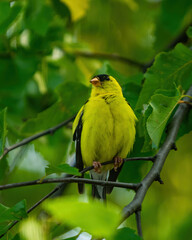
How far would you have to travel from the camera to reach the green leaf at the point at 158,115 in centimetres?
241

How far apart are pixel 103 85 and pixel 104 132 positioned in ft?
2.58

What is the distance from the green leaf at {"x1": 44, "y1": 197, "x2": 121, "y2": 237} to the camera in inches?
38.3

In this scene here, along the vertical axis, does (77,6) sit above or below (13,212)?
above

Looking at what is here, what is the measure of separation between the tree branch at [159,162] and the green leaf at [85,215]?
94cm

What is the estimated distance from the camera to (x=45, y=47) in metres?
4.92

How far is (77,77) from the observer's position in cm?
550

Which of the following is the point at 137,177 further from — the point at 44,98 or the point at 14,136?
the point at 44,98

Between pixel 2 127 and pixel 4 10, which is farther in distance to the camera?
pixel 4 10

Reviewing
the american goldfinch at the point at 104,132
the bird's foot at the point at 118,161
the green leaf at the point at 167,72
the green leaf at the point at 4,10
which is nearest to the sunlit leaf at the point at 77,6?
the american goldfinch at the point at 104,132

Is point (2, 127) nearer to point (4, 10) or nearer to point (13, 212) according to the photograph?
point (13, 212)

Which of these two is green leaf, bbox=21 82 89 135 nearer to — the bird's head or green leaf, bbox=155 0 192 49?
the bird's head

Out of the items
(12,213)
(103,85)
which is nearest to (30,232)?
(12,213)

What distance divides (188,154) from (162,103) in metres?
2.59

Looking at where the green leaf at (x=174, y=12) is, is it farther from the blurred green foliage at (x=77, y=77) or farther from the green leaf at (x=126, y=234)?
the green leaf at (x=126, y=234)
